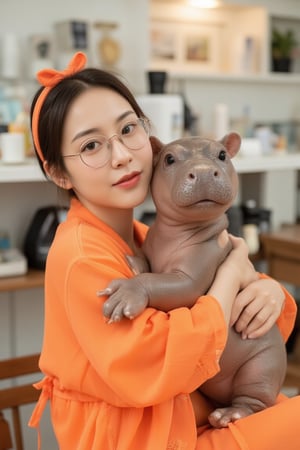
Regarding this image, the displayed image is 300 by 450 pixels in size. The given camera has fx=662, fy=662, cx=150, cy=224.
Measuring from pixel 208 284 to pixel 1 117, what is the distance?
145 centimetres

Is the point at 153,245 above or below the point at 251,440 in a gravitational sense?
above

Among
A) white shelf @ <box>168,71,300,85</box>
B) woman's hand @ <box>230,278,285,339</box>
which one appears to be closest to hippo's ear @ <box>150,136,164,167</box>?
woman's hand @ <box>230,278,285,339</box>

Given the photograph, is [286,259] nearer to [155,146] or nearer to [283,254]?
[283,254]

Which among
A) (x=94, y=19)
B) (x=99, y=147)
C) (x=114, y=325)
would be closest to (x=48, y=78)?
(x=99, y=147)

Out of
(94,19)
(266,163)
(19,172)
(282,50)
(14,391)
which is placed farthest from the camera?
(282,50)

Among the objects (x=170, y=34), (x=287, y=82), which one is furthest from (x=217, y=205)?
(x=287, y=82)

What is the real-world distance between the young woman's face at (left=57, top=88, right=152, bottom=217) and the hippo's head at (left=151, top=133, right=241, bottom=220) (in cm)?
4

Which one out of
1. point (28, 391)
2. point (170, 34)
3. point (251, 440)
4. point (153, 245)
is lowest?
point (28, 391)

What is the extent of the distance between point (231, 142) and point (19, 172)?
1.05 m

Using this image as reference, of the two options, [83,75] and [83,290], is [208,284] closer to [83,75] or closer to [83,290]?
[83,290]

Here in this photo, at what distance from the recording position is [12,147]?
2.27 m

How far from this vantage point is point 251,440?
1.26 meters

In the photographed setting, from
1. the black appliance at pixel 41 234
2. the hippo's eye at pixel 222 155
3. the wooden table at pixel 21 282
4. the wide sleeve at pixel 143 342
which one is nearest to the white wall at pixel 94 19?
the black appliance at pixel 41 234

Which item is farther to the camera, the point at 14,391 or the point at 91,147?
the point at 14,391
